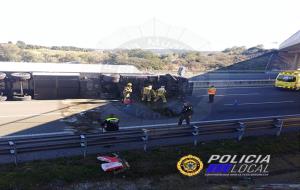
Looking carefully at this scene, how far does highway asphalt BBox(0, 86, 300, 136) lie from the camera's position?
51.0 feet

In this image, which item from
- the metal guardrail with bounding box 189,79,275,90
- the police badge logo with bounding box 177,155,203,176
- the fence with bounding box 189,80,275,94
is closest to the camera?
the police badge logo with bounding box 177,155,203,176

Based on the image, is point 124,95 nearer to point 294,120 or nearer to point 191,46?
point 294,120

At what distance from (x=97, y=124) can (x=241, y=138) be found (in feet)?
22.4

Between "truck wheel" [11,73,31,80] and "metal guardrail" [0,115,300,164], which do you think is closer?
"metal guardrail" [0,115,300,164]

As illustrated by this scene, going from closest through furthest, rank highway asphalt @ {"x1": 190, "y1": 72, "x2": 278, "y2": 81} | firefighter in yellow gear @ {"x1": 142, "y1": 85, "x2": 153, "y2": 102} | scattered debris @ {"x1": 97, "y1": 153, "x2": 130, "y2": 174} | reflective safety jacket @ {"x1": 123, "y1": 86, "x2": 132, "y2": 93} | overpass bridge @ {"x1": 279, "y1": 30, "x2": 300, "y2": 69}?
→ scattered debris @ {"x1": 97, "y1": 153, "x2": 130, "y2": 174} < reflective safety jacket @ {"x1": 123, "y1": 86, "x2": 132, "y2": 93} < firefighter in yellow gear @ {"x1": 142, "y1": 85, "x2": 153, "y2": 102} < highway asphalt @ {"x1": 190, "y1": 72, "x2": 278, "y2": 81} < overpass bridge @ {"x1": 279, "y1": 30, "x2": 300, "y2": 69}

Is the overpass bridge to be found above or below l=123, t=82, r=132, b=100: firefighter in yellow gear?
above

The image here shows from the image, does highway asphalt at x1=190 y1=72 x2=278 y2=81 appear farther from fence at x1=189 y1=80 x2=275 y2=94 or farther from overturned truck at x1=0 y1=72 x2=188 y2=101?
overturned truck at x1=0 y1=72 x2=188 y2=101

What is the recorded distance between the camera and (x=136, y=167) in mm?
11508

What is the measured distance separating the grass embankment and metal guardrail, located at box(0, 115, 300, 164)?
0.45 metres

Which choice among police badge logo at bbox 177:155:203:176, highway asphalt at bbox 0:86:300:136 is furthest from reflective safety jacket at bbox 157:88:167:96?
police badge logo at bbox 177:155:203:176

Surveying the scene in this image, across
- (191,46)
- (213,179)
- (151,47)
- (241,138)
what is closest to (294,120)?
(241,138)

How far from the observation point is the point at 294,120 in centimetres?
1582

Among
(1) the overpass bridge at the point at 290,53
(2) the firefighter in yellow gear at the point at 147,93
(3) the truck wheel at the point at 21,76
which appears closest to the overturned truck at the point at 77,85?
(3) the truck wheel at the point at 21,76

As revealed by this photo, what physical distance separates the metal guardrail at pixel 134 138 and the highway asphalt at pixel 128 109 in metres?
2.33
